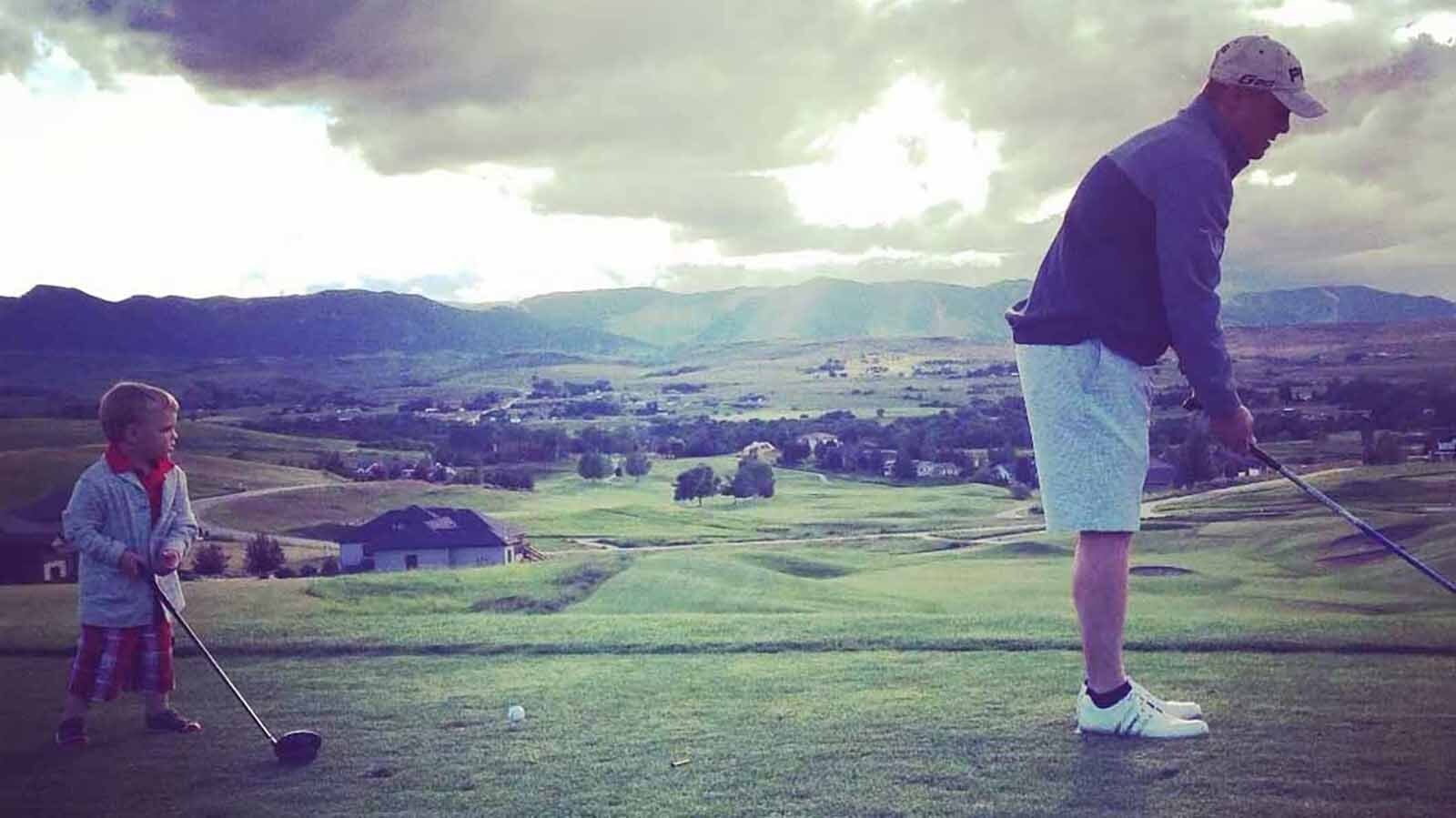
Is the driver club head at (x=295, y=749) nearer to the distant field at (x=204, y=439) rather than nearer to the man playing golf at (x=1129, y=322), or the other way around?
the man playing golf at (x=1129, y=322)

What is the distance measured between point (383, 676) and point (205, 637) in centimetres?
209

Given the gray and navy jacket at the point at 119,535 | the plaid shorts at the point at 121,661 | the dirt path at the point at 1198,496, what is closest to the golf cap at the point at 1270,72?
the gray and navy jacket at the point at 119,535

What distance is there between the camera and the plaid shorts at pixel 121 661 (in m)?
4.89

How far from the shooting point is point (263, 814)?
3430mm

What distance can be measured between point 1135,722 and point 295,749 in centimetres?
266

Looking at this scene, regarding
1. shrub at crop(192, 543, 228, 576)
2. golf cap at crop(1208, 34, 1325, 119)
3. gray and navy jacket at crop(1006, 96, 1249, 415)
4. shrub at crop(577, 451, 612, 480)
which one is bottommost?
shrub at crop(192, 543, 228, 576)

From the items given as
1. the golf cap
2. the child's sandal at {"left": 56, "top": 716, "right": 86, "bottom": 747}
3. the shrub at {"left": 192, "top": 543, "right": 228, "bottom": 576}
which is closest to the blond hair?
the child's sandal at {"left": 56, "top": 716, "right": 86, "bottom": 747}

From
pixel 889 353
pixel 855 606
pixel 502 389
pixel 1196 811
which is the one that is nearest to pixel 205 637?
pixel 855 606

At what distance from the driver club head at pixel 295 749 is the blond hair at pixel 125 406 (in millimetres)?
1770

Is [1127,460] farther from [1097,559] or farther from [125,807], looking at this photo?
[125,807]

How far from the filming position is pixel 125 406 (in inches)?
200

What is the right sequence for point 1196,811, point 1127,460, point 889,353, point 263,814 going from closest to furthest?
1. point 1196,811
2. point 263,814
3. point 1127,460
4. point 889,353

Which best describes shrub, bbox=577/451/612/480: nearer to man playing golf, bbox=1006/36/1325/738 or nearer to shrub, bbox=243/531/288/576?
shrub, bbox=243/531/288/576

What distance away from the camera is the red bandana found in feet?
16.9
